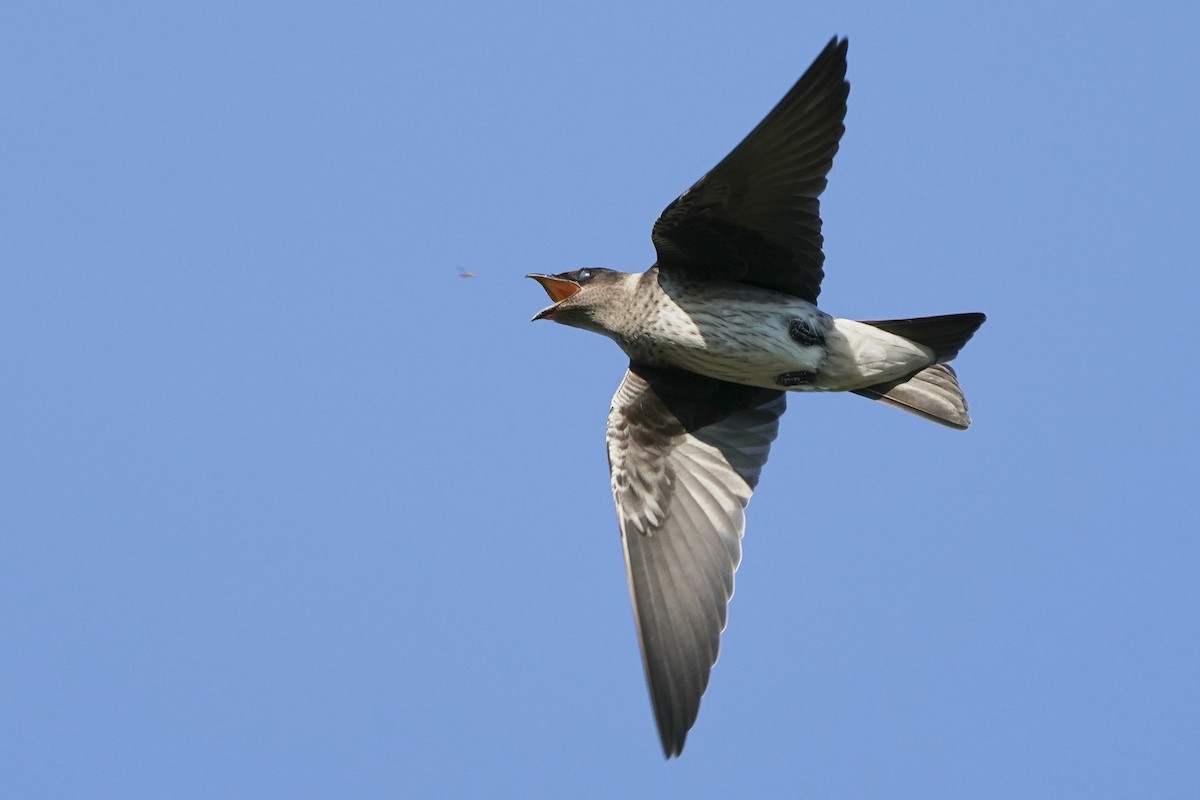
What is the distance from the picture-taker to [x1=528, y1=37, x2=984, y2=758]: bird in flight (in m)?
7.71

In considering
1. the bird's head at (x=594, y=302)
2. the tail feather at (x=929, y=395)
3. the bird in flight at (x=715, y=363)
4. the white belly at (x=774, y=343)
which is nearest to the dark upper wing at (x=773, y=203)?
the bird in flight at (x=715, y=363)

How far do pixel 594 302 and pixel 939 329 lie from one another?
77.5 inches

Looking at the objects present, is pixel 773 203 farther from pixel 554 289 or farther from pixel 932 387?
pixel 554 289

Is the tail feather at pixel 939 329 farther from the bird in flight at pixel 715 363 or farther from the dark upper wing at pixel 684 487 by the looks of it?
the dark upper wing at pixel 684 487

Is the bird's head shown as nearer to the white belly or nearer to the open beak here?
the open beak

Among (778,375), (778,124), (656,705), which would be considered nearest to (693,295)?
(778,375)

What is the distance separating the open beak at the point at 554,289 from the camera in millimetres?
8703

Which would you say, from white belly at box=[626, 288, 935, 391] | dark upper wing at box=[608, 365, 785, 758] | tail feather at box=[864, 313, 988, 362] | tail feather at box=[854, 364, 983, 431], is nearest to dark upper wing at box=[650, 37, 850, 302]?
white belly at box=[626, 288, 935, 391]

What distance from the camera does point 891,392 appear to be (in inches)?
332

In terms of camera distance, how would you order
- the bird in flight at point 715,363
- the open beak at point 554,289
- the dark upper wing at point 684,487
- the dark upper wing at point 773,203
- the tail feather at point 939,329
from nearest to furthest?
1. the dark upper wing at point 773,203
2. the bird in flight at point 715,363
3. the tail feather at point 939,329
4. the dark upper wing at point 684,487
5. the open beak at point 554,289

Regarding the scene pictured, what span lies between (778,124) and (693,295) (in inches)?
51.6

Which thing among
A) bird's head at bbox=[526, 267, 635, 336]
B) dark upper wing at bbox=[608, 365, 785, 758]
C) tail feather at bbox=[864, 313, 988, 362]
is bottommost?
dark upper wing at bbox=[608, 365, 785, 758]

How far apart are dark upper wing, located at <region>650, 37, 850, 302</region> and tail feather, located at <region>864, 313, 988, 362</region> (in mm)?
490

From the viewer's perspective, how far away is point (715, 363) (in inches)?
324
